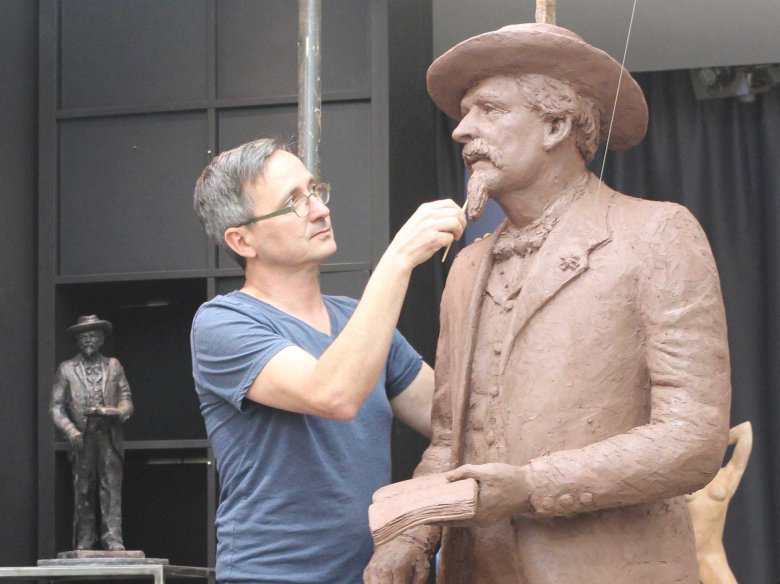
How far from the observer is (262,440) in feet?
8.38

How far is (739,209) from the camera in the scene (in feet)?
18.4

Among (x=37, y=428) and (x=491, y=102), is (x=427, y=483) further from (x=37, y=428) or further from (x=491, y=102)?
(x=37, y=428)

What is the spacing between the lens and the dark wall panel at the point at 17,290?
14.5 feet

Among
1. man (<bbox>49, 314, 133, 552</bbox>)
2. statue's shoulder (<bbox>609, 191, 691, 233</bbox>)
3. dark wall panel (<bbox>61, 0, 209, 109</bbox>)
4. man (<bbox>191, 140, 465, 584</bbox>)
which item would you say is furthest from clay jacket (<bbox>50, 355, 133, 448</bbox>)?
statue's shoulder (<bbox>609, 191, 691, 233</bbox>)

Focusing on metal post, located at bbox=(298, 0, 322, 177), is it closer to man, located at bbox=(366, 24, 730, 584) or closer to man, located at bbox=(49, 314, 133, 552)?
man, located at bbox=(366, 24, 730, 584)

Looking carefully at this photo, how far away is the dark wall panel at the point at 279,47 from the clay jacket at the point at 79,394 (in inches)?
37.0

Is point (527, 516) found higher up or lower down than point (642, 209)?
lower down

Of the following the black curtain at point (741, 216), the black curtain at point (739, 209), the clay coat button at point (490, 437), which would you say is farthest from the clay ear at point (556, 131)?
the black curtain at point (741, 216)

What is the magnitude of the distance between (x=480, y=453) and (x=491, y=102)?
57cm

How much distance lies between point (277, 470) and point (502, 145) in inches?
27.0

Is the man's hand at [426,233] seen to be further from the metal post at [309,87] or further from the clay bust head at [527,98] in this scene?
the metal post at [309,87]

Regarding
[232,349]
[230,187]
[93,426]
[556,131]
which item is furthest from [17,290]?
[556,131]

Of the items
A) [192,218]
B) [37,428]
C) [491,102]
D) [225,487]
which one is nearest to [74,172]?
[192,218]

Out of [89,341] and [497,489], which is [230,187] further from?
[89,341]
